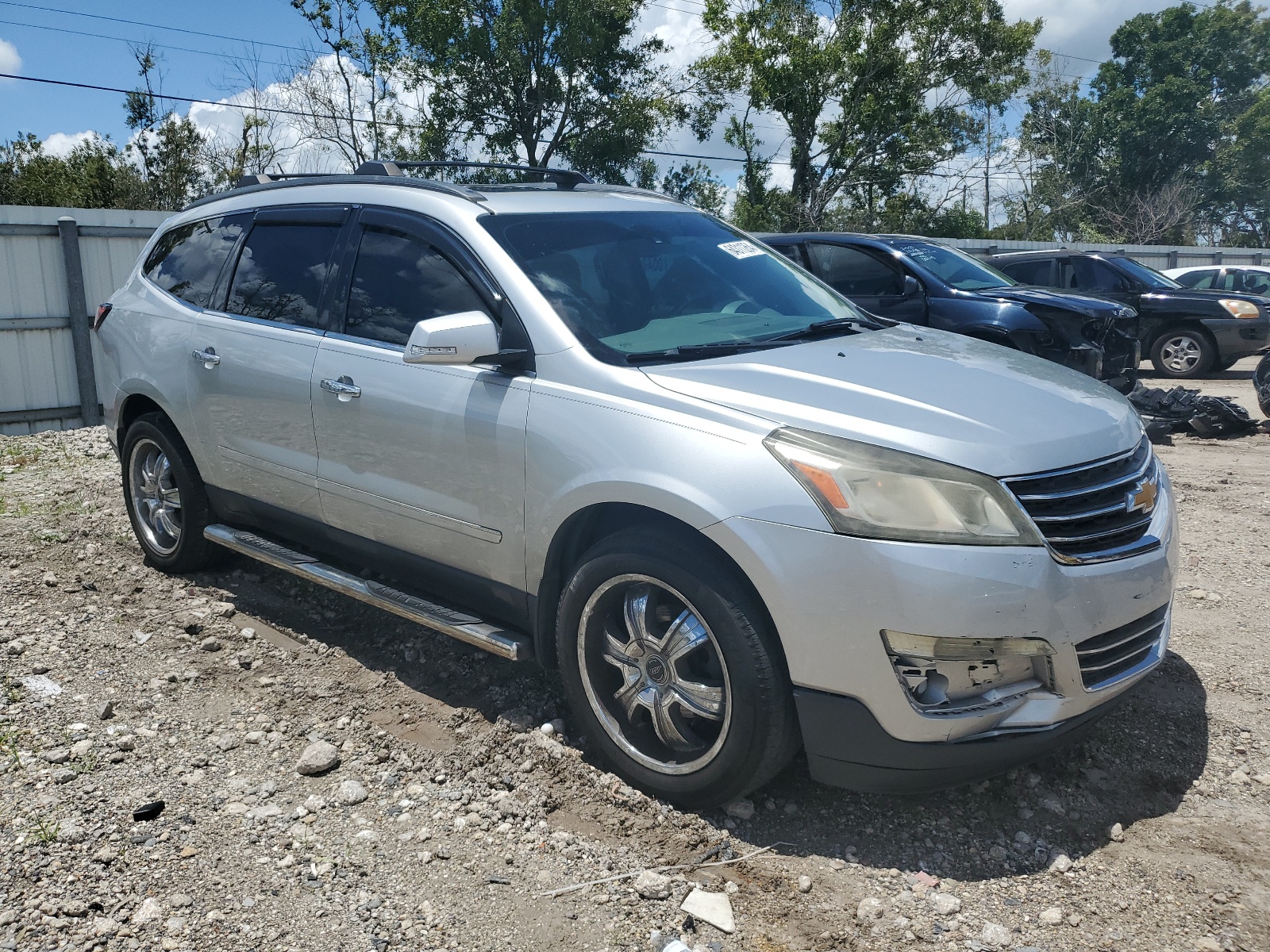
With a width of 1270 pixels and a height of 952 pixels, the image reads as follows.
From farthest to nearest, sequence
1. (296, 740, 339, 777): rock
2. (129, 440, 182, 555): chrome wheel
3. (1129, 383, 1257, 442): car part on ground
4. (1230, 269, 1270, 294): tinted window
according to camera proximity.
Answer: (1230, 269, 1270, 294): tinted window, (1129, 383, 1257, 442): car part on ground, (129, 440, 182, 555): chrome wheel, (296, 740, 339, 777): rock

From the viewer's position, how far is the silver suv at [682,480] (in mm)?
2713

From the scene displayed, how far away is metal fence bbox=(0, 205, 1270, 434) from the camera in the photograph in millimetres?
10923

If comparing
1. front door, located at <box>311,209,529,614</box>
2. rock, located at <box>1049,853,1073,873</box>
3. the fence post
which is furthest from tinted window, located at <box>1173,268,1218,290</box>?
rock, located at <box>1049,853,1073,873</box>

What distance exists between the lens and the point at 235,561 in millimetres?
5531

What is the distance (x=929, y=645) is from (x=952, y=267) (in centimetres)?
820

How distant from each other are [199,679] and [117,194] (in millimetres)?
27008

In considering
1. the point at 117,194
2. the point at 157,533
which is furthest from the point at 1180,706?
the point at 117,194

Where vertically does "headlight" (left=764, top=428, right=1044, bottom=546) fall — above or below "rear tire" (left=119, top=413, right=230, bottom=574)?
above

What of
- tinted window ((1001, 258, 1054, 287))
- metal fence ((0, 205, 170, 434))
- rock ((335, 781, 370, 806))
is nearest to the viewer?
rock ((335, 781, 370, 806))

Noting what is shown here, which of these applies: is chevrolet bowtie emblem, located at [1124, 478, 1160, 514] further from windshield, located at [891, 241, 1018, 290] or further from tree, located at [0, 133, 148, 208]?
tree, located at [0, 133, 148, 208]

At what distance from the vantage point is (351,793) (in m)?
3.31

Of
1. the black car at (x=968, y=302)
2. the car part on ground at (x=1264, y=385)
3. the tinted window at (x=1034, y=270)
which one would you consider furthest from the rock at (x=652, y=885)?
the tinted window at (x=1034, y=270)

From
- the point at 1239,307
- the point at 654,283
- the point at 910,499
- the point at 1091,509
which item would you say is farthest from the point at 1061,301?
the point at 910,499

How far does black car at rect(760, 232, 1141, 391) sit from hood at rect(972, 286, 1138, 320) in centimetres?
1
